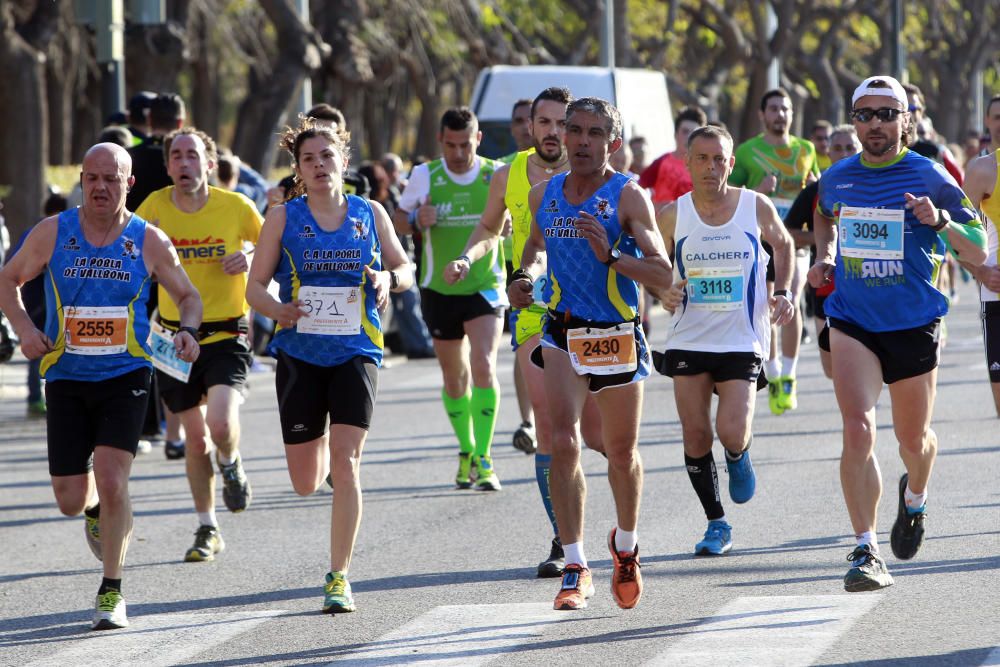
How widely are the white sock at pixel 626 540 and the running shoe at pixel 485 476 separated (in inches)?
124

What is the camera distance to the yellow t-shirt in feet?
29.9

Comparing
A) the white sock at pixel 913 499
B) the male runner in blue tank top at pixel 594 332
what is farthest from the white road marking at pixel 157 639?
the white sock at pixel 913 499

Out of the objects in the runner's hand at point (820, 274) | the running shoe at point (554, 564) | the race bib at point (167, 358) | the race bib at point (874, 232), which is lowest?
the running shoe at point (554, 564)

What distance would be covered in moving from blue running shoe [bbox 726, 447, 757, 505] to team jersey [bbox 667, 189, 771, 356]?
1.64ft

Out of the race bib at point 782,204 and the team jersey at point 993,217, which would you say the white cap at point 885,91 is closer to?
the team jersey at point 993,217

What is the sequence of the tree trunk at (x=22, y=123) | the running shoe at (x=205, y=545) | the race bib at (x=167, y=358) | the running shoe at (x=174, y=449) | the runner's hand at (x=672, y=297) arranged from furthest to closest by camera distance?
the tree trunk at (x=22, y=123) < the running shoe at (x=174, y=449) < the race bib at (x=167, y=358) < the running shoe at (x=205, y=545) < the runner's hand at (x=672, y=297)

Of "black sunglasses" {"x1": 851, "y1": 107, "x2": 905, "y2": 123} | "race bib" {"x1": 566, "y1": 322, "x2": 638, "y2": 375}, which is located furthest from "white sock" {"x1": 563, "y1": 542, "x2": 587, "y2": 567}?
"black sunglasses" {"x1": 851, "y1": 107, "x2": 905, "y2": 123}

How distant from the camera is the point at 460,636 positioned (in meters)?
6.85

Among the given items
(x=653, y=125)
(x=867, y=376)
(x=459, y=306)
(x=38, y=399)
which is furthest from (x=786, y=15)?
(x=867, y=376)

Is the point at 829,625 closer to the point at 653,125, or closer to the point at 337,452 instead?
the point at 337,452

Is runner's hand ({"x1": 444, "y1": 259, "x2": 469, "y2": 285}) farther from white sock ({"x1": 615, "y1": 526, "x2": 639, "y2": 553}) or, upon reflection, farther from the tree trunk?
the tree trunk

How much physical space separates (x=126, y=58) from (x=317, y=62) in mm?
3838

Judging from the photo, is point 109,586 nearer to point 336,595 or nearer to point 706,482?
point 336,595

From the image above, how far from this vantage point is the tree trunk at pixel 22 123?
20812 millimetres
